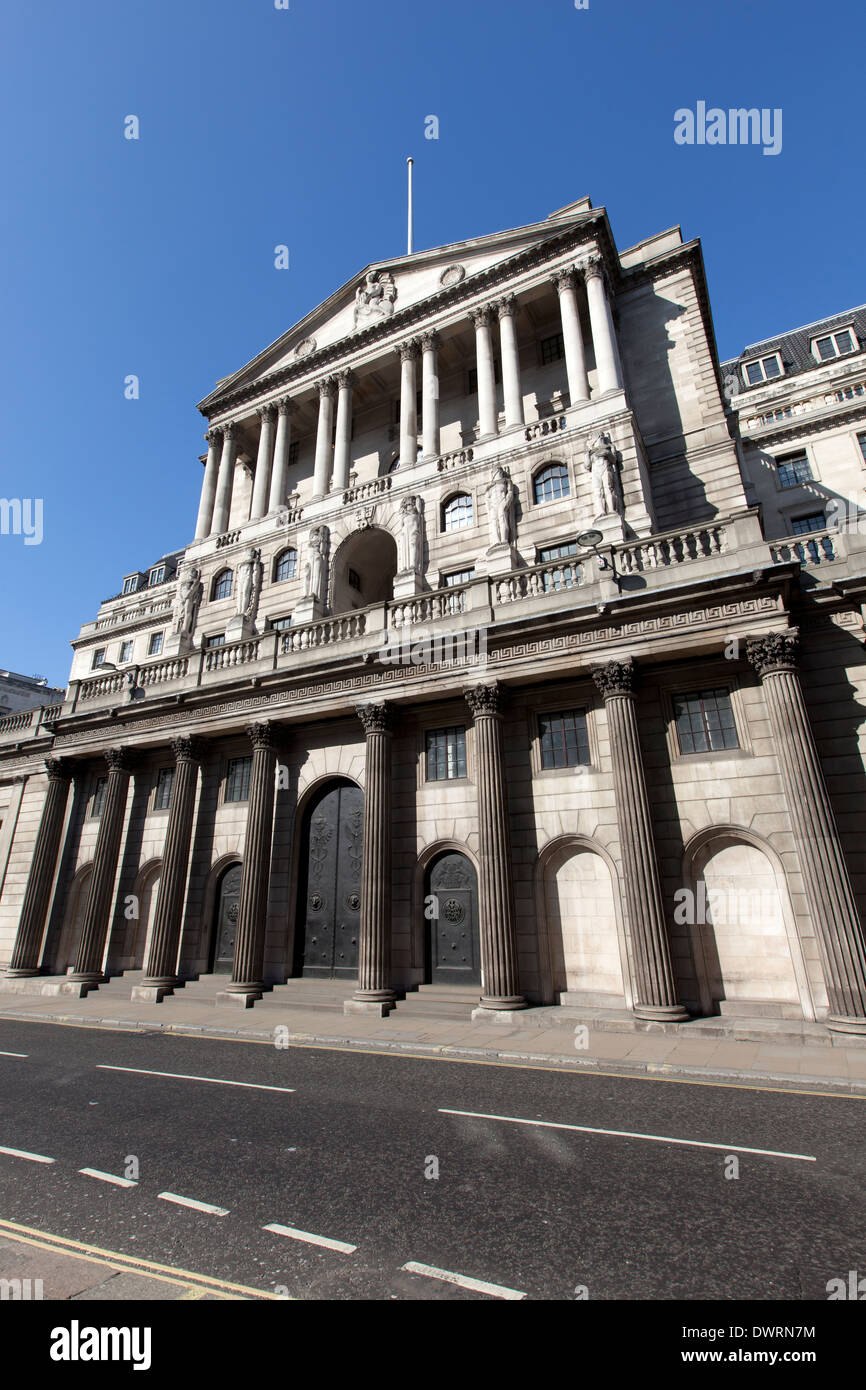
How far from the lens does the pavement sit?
1051cm

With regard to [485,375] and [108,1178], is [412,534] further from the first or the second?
[108,1178]

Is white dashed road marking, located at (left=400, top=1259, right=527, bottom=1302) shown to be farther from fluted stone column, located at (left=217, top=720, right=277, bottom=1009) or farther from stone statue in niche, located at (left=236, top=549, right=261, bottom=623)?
stone statue in niche, located at (left=236, top=549, right=261, bottom=623)

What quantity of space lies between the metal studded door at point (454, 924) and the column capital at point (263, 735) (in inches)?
282

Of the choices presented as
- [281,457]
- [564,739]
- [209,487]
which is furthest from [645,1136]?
[209,487]

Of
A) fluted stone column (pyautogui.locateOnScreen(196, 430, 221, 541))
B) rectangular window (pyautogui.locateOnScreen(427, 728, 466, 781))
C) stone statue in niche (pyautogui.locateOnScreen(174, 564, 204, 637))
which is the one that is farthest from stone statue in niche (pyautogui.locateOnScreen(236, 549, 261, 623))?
rectangular window (pyautogui.locateOnScreen(427, 728, 466, 781))

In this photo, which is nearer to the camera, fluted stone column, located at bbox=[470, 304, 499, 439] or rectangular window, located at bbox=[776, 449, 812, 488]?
fluted stone column, located at bbox=[470, 304, 499, 439]

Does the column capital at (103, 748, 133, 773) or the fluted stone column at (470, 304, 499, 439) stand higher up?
the fluted stone column at (470, 304, 499, 439)

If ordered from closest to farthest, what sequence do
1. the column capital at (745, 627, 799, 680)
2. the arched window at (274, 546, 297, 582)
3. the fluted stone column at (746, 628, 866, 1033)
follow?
the fluted stone column at (746, 628, 866, 1033)
the column capital at (745, 627, 799, 680)
the arched window at (274, 546, 297, 582)

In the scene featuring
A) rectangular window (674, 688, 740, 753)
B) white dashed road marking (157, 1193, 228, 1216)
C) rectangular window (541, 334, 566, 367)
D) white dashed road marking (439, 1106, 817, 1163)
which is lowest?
white dashed road marking (439, 1106, 817, 1163)

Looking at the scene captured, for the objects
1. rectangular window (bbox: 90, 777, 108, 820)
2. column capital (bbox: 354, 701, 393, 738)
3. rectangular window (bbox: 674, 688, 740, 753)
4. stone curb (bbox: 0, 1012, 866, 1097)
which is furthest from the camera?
rectangular window (bbox: 90, 777, 108, 820)

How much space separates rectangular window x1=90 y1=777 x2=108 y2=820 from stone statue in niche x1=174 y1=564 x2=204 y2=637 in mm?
7391
